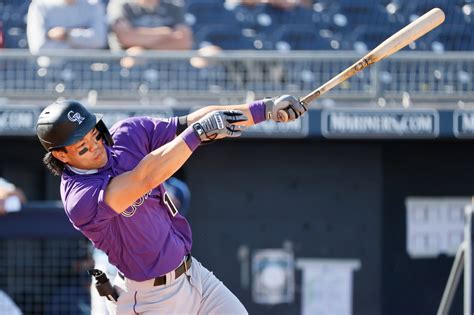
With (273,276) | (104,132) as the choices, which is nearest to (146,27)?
(273,276)

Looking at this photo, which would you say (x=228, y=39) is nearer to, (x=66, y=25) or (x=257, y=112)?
(x=66, y=25)

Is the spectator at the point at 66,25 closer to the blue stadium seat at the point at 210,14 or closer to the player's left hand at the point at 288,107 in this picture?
the blue stadium seat at the point at 210,14

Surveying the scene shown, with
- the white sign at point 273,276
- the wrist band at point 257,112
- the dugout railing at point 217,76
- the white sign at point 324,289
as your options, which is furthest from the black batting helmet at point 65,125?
the white sign at point 324,289

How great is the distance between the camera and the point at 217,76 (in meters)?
6.94

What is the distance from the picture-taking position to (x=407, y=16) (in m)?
7.69

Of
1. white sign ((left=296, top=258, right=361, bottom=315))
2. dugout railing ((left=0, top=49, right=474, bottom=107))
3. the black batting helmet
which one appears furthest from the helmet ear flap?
white sign ((left=296, top=258, right=361, bottom=315))

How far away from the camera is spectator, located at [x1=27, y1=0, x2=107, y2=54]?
7.11 m

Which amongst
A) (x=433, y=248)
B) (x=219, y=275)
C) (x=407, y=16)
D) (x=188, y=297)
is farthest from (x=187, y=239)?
(x=407, y=16)

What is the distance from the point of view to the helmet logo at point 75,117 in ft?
12.2

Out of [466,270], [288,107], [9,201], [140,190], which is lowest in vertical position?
[466,270]

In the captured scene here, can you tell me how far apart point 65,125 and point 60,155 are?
157 mm

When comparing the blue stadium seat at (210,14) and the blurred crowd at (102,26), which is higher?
the blue stadium seat at (210,14)

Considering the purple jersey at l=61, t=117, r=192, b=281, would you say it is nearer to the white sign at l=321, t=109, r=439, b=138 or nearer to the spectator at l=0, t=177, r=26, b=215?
the spectator at l=0, t=177, r=26, b=215

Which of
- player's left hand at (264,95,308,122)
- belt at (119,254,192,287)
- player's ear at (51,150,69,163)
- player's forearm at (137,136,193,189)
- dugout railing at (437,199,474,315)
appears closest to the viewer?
player's forearm at (137,136,193,189)
